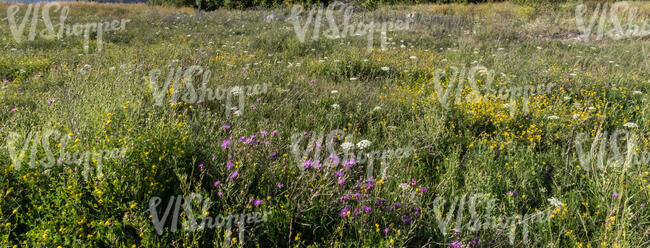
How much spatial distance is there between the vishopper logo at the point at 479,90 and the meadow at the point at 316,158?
44 mm

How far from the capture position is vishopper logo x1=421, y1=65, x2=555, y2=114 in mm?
4227

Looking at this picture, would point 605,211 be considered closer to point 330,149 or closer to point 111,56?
point 330,149

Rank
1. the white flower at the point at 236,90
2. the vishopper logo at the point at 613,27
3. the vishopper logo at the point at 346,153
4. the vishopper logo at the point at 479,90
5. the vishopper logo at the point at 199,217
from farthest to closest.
Result: 1. the vishopper logo at the point at 613,27
2. the vishopper logo at the point at 479,90
3. the white flower at the point at 236,90
4. the vishopper logo at the point at 346,153
5. the vishopper logo at the point at 199,217

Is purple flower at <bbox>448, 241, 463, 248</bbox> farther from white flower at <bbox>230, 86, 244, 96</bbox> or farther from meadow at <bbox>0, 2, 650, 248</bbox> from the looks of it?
white flower at <bbox>230, 86, 244, 96</bbox>

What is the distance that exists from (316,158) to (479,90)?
342 cm

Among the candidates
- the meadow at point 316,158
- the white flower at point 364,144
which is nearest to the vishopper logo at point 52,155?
the meadow at point 316,158

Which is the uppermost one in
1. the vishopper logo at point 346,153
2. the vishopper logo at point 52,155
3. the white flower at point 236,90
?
the vishopper logo at point 52,155

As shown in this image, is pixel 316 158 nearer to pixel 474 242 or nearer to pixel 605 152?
pixel 474 242

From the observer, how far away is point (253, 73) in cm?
504

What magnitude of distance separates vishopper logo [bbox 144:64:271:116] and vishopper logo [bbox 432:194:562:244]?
2206 mm

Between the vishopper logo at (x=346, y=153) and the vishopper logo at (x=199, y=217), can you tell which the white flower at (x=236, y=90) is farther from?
A: the vishopper logo at (x=199, y=217)

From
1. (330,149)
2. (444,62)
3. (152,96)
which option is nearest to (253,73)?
(152,96)

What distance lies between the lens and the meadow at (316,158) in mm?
1860

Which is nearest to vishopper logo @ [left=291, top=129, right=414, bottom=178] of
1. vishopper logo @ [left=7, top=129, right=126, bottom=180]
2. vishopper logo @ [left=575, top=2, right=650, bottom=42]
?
vishopper logo @ [left=7, top=129, right=126, bottom=180]
